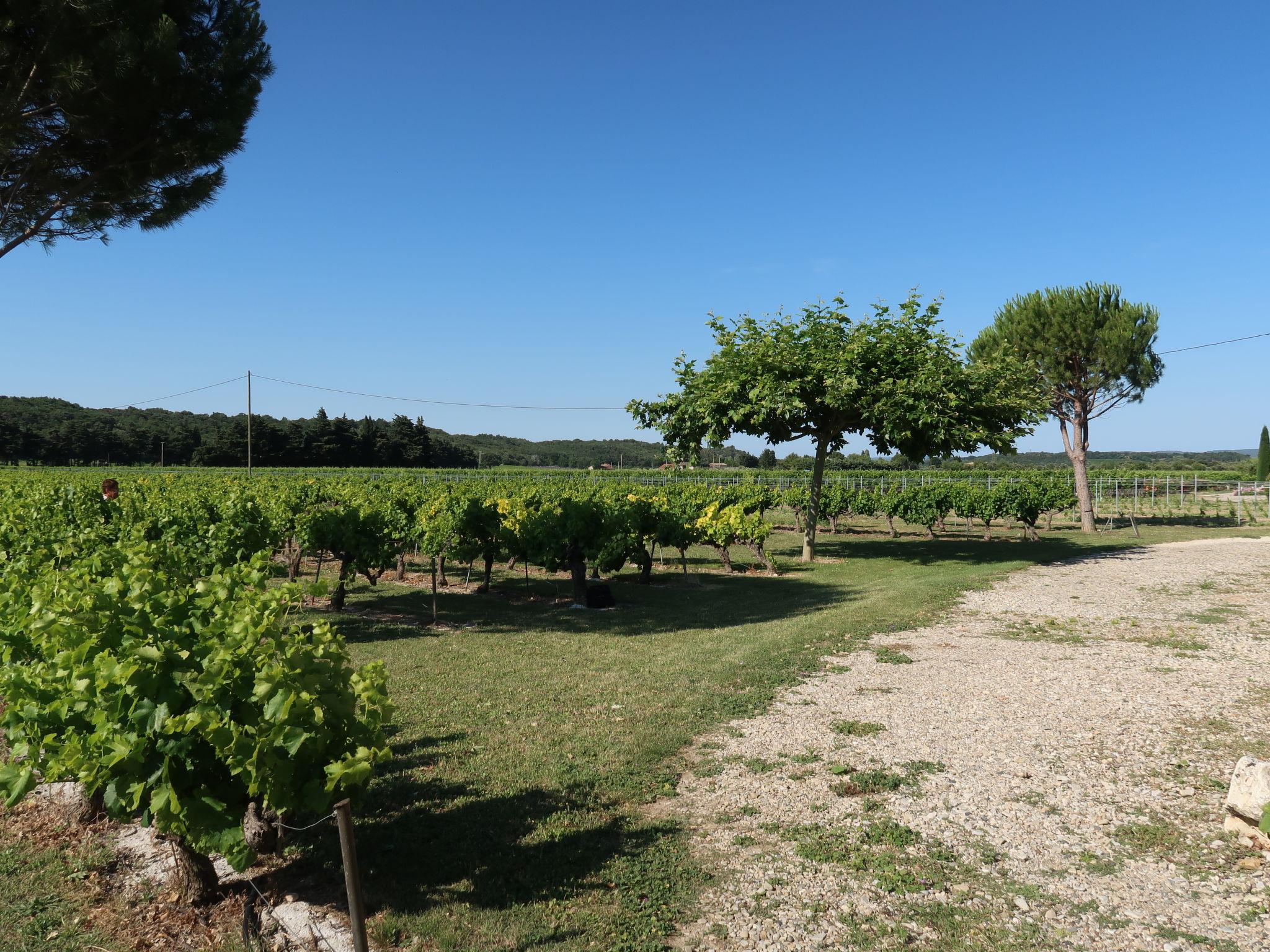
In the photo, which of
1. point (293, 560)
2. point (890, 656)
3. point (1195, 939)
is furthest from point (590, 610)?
point (1195, 939)

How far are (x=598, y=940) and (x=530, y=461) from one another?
8875 cm

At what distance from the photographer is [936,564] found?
1841 cm

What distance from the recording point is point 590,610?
12484 mm

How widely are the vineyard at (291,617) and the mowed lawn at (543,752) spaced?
9cm

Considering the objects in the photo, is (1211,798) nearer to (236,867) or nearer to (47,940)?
(236,867)

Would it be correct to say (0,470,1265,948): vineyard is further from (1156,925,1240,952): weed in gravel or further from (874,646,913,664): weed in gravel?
(1156,925,1240,952): weed in gravel

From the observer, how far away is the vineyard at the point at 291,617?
290 centimetres

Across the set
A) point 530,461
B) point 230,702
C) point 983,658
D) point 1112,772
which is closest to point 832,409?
point 983,658

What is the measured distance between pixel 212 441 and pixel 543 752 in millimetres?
73690

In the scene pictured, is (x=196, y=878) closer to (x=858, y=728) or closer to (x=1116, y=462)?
(x=858, y=728)

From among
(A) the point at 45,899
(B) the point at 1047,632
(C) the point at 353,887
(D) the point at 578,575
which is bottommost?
(A) the point at 45,899

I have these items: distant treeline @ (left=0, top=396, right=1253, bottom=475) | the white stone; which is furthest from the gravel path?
distant treeline @ (left=0, top=396, right=1253, bottom=475)

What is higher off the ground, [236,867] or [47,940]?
[236,867]

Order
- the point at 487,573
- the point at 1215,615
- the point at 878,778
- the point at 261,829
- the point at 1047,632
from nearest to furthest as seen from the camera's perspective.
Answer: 1. the point at 261,829
2. the point at 878,778
3. the point at 1047,632
4. the point at 1215,615
5. the point at 487,573
